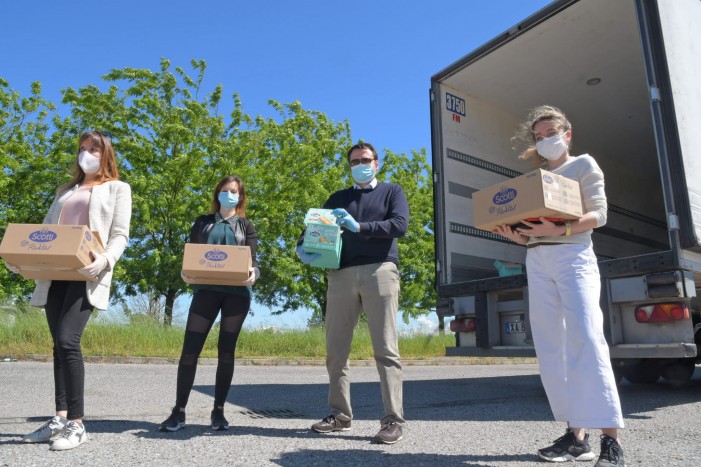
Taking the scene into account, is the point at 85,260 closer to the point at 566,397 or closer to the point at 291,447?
the point at 291,447

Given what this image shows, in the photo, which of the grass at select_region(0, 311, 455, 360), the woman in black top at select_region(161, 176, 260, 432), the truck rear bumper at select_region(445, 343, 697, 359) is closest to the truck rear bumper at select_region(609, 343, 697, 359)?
the truck rear bumper at select_region(445, 343, 697, 359)

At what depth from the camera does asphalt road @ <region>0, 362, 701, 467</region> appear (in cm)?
299

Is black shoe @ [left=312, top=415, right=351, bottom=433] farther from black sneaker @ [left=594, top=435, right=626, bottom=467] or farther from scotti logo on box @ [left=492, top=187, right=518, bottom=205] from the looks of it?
scotti logo on box @ [left=492, top=187, right=518, bottom=205]

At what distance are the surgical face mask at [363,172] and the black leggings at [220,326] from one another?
119 centimetres

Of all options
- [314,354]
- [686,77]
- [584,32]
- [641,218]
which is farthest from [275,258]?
[686,77]

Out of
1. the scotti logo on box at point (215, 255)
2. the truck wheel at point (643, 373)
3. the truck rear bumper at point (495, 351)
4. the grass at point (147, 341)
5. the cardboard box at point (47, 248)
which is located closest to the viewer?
the cardboard box at point (47, 248)

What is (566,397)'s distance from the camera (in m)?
2.98

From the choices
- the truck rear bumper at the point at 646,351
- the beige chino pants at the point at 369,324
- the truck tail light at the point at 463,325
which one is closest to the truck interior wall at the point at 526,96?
the truck tail light at the point at 463,325

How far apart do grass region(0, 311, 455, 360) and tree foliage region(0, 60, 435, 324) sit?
2046 mm

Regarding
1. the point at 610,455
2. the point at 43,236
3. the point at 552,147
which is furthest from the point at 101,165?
the point at 610,455

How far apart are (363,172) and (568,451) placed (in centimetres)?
214

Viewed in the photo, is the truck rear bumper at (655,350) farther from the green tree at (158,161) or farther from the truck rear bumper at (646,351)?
the green tree at (158,161)

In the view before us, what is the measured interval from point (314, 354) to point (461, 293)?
6758 mm

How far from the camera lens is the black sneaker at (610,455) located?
263cm
